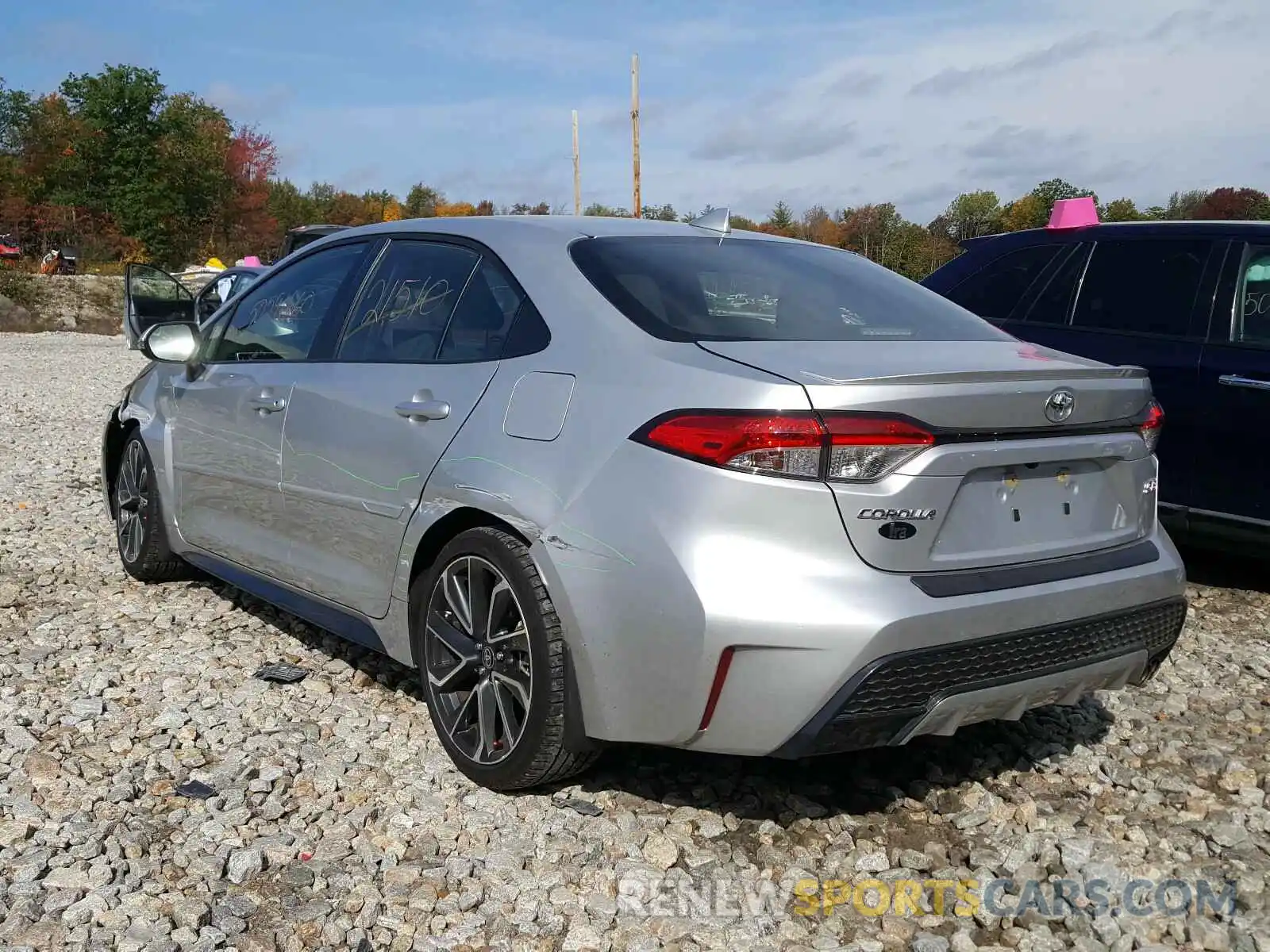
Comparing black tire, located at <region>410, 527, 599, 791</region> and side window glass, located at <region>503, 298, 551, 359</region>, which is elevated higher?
side window glass, located at <region>503, 298, 551, 359</region>

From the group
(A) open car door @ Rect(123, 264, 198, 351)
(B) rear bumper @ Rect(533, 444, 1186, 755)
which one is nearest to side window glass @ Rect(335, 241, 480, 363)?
(B) rear bumper @ Rect(533, 444, 1186, 755)

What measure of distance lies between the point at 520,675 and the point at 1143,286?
3.88 m

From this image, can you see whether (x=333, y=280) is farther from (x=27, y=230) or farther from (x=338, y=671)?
(x=27, y=230)

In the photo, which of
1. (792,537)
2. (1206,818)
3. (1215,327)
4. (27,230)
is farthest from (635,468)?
(27,230)

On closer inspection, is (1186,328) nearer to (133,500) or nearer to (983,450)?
(983,450)

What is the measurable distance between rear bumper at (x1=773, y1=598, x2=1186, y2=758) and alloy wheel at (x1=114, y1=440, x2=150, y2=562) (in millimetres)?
3582

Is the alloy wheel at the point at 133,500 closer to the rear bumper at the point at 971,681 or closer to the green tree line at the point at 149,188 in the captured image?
the rear bumper at the point at 971,681

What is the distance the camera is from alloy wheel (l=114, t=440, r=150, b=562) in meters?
5.29

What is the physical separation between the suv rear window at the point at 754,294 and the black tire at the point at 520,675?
0.73 metres

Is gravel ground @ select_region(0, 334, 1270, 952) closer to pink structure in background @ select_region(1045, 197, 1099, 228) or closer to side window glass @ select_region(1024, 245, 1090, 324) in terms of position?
side window glass @ select_region(1024, 245, 1090, 324)

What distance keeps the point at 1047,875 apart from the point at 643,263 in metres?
1.94

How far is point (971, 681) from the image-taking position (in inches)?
111

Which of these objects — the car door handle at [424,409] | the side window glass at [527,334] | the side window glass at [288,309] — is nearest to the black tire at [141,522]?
the side window glass at [288,309]

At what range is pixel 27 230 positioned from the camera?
5459 centimetres
